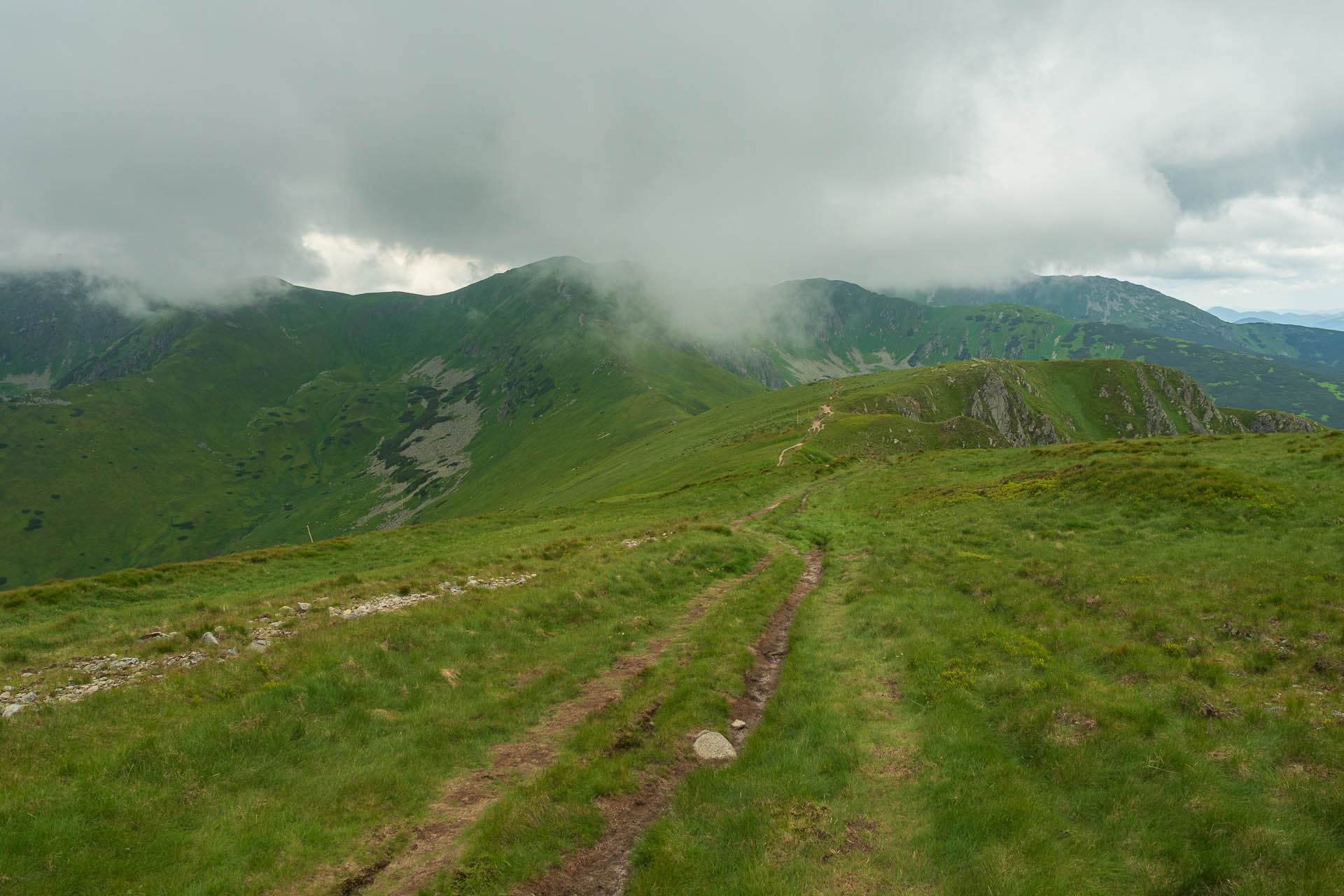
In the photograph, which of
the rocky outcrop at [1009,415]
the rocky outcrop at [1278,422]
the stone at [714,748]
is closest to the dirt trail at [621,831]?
the stone at [714,748]

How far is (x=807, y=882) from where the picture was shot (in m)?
8.33

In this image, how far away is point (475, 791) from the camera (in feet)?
38.7

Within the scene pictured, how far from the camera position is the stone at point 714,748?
1235 cm

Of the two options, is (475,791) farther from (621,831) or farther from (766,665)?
(766,665)

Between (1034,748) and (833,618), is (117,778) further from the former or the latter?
(833,618)

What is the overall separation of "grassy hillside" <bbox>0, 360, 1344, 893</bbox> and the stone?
323 mm

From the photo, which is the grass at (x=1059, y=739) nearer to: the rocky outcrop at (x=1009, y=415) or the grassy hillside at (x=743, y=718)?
the grassy hillside at (x=743, y=718)

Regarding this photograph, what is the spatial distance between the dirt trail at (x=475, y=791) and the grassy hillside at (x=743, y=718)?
7cm

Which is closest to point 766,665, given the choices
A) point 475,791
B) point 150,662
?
point 475,791

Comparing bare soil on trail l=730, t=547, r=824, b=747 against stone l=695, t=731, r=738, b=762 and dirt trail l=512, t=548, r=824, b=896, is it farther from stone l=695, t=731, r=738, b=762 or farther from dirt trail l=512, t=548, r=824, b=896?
stone l=695, t=731, r=738, b=762

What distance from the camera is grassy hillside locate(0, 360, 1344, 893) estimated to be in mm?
8703

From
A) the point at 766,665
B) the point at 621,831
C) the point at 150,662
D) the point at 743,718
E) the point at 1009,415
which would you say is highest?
the point at 150,662

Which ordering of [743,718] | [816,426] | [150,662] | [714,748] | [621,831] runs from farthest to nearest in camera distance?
[816,426], [150,662], [743,718], [714,748], [621,831]

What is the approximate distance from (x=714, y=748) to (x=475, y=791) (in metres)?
5.26
